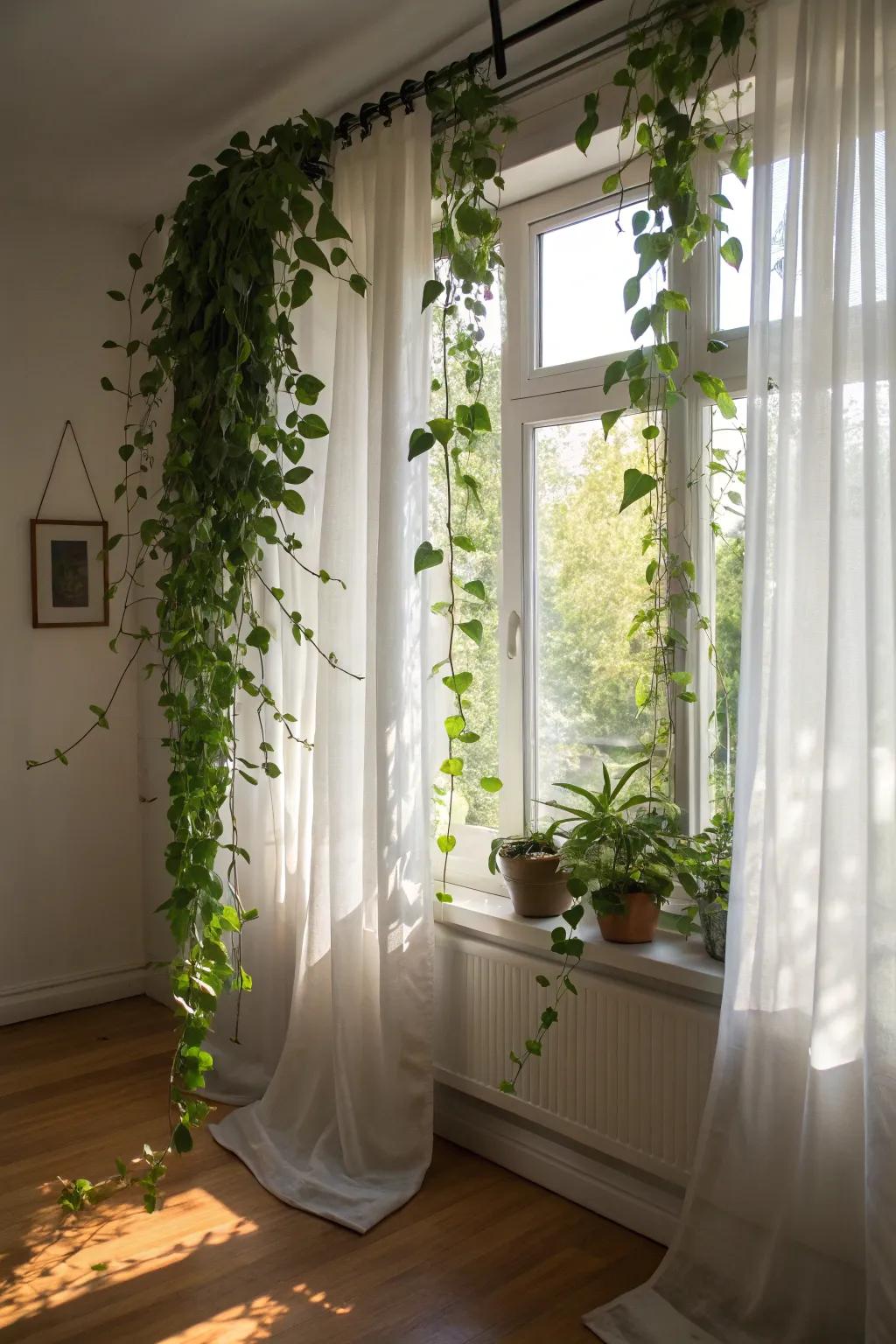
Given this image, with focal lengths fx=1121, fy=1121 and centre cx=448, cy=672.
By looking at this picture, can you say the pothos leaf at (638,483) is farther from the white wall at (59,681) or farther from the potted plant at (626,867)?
the white wall at (59,681)

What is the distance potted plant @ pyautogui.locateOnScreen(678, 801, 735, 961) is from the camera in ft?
7.40

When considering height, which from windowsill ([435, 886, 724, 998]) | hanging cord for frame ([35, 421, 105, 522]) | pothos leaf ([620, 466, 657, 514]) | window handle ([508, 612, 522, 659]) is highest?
hanging cord for frame ([35, 421, 105, 522])

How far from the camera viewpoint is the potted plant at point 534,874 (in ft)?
8.54

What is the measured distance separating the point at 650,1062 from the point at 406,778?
83cm

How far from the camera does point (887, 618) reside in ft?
5.88

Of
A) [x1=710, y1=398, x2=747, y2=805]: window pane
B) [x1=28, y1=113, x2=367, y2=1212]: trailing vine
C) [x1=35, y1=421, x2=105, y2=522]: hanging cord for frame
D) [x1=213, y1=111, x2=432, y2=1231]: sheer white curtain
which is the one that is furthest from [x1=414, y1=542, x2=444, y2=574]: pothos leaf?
[x1=35, y1=421, x2=105, y2=522]: hanging cord for frame

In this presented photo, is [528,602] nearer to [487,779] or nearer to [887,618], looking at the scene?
[487,779]

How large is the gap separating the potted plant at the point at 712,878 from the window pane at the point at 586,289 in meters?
1.11

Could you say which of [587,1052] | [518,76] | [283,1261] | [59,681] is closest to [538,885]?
[587,1052]

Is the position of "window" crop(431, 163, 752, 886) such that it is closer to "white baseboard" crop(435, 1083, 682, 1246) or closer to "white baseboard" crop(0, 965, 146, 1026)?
"white baseboard" crop(435, 1083, 682, 1246)

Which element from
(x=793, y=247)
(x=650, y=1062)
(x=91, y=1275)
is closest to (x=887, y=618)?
(x=793, y=247)

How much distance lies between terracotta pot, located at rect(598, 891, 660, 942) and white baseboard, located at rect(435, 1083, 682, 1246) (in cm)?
52

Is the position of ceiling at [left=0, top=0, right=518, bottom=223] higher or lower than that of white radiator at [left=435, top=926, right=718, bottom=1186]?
higher

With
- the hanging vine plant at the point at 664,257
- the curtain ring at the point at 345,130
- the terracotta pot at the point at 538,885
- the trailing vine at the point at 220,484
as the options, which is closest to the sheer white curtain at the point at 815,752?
the hanging vine plant at the point at 664,257
